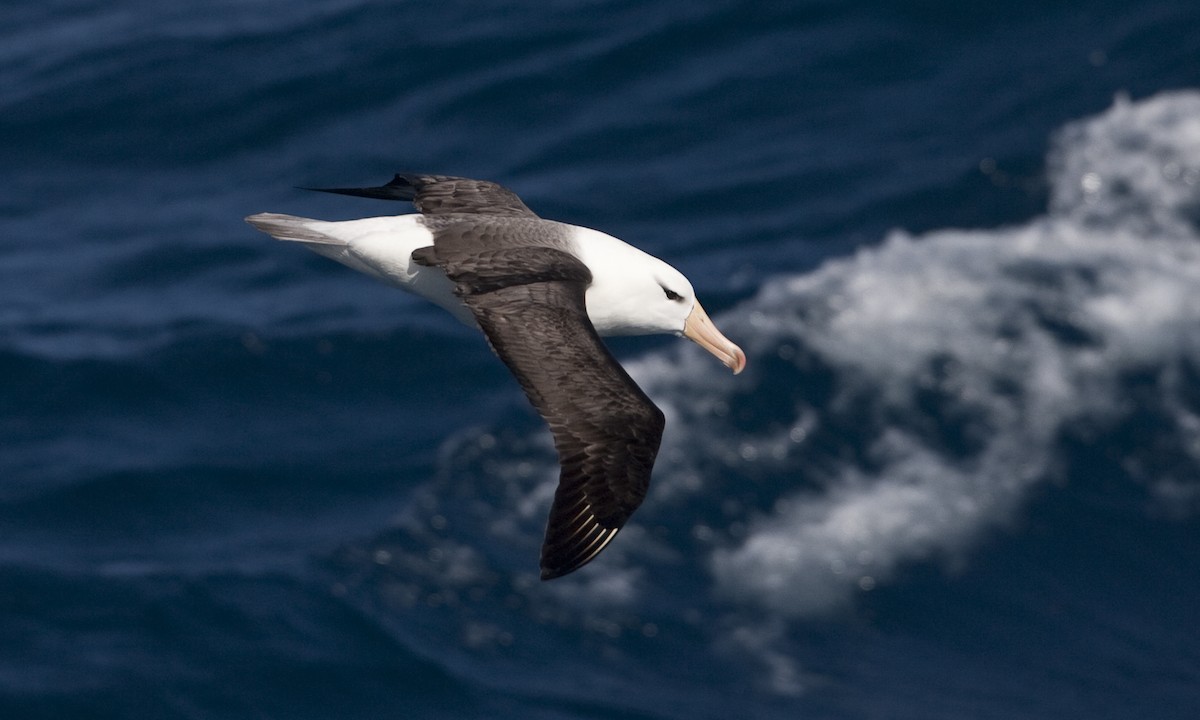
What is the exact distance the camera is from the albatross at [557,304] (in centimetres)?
918

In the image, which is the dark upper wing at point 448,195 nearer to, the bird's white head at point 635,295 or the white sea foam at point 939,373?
the bird's white head at point 635,295

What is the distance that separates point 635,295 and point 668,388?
7.76 meters

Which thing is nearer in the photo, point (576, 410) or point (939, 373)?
point (576, 410)

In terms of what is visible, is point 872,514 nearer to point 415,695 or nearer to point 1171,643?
point 1171,643

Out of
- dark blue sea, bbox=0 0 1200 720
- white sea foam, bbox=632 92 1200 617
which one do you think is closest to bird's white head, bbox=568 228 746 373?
dark blue sea, bbox=0 0 1200 720

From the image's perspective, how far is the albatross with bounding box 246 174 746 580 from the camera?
9180mm

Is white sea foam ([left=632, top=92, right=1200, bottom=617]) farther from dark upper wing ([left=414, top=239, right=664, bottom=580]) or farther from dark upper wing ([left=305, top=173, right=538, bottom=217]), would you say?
dark upper wing ([left=414, top=239, right=664, bottom=580])

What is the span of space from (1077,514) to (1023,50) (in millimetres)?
6704

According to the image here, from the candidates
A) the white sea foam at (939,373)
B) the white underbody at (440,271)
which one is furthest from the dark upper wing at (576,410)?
the white sea foam at (939,373)

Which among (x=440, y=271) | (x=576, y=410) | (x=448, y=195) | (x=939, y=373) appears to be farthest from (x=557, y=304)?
(x=939, y=373)

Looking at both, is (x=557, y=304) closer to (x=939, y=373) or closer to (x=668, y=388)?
(x=668, y=388)

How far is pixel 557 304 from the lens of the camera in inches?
387

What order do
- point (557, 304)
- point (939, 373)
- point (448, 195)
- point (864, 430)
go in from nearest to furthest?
point (557, 304) < point (448, 195) < point (864, 430) < point (939, 373)

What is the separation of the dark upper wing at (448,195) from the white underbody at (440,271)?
0.61 metres
